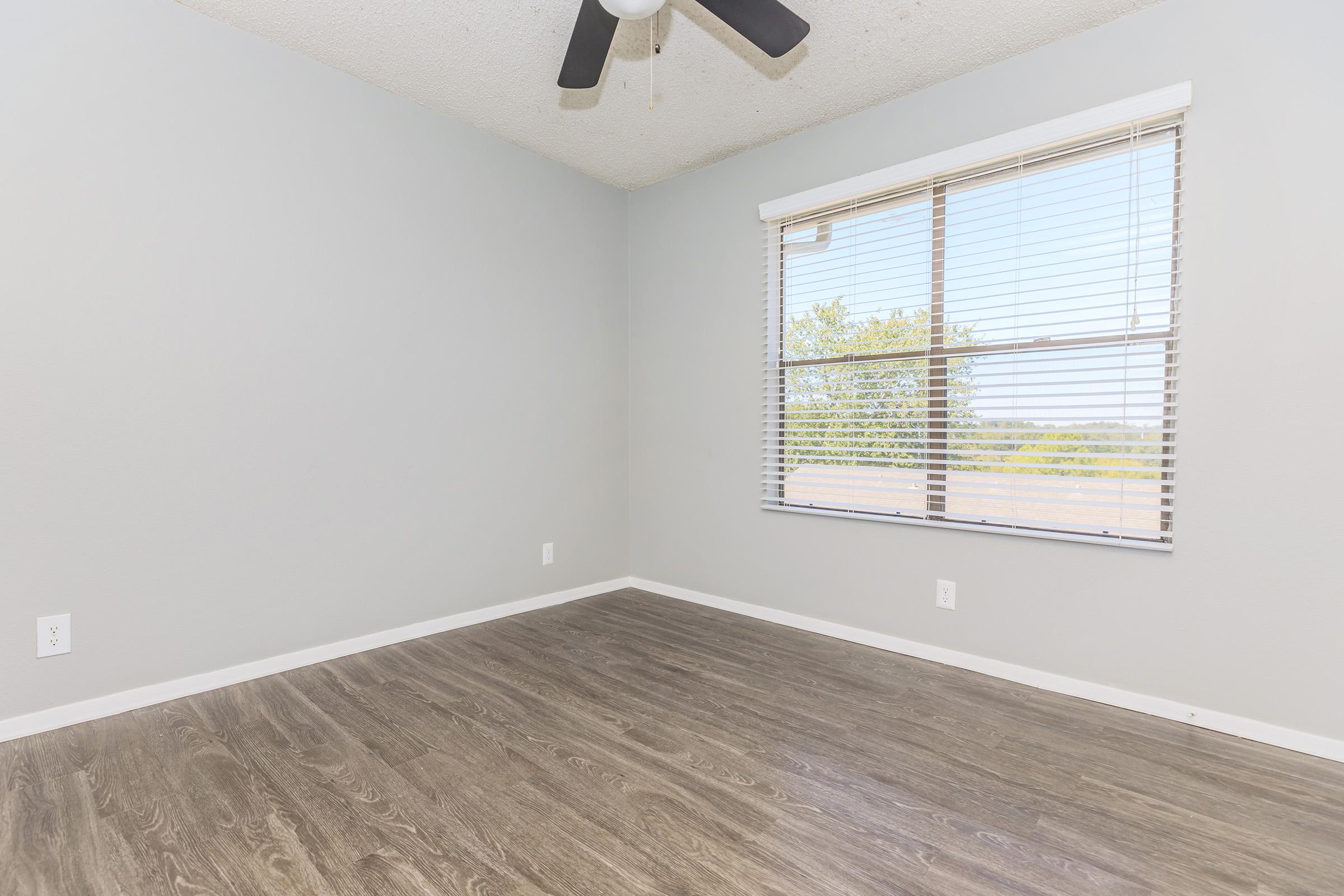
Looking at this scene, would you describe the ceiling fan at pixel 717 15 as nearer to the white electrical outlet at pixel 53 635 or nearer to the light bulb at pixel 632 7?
the light bulb at pixel 632 7

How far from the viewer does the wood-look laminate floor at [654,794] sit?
141cm

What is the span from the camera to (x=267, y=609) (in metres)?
2.52

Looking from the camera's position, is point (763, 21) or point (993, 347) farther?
point (993, 347)

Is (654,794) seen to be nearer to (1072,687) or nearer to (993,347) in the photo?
(1072,687)

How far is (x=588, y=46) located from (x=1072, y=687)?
2.89 m

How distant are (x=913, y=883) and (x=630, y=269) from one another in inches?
137

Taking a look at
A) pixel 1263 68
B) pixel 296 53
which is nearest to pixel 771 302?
pixel 1263 68

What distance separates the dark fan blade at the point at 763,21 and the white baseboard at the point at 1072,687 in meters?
2.43

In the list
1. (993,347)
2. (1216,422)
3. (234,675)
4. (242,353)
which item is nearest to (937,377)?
(993,347)

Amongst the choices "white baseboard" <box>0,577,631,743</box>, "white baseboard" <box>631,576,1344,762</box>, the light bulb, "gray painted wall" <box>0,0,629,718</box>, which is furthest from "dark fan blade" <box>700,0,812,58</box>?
"white baseboard" <box>0,577,631,743</box>

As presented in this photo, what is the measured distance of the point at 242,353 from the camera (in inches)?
96.5

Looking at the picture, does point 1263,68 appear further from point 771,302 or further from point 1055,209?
point 771,302

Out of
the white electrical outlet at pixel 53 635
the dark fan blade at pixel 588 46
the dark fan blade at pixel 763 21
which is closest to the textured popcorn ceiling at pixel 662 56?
the dark fan blade at pixel 588 46

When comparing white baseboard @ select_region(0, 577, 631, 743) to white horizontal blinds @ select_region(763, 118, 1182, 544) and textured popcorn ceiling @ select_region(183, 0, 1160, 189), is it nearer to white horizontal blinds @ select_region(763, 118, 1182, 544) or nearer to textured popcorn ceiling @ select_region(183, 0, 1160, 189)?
white horizontal blinds @ select_region(763, 118, 1182, 544)
